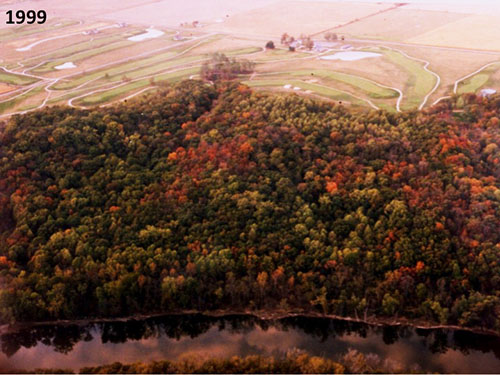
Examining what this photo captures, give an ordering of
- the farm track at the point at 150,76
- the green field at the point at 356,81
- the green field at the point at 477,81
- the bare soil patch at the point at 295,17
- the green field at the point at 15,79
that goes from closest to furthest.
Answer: the green field at the point at 477,81, the farm track at the point at 150,76, the green field at the point at 356,81, the green field at the point at 15,79, the bare soil patch at the point at 295,17

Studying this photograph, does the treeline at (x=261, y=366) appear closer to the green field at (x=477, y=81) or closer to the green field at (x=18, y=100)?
the green field at (x=477, y=81)

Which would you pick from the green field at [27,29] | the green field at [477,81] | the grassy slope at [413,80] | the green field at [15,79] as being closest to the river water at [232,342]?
the grassy slope at [413,80]

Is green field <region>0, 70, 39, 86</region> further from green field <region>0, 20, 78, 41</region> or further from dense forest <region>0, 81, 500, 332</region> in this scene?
dense forest <region>0, 81, 500, 332</region>

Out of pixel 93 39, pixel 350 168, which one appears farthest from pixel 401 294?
pixel 93 39

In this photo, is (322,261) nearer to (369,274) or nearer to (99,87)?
(369,274)

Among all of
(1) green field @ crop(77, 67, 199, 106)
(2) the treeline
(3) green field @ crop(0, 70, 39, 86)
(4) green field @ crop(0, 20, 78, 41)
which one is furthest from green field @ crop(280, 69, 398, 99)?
(4) green field @ crop(0, 20, 78, 41)

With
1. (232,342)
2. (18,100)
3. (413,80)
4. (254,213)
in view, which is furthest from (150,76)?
(232,342)
